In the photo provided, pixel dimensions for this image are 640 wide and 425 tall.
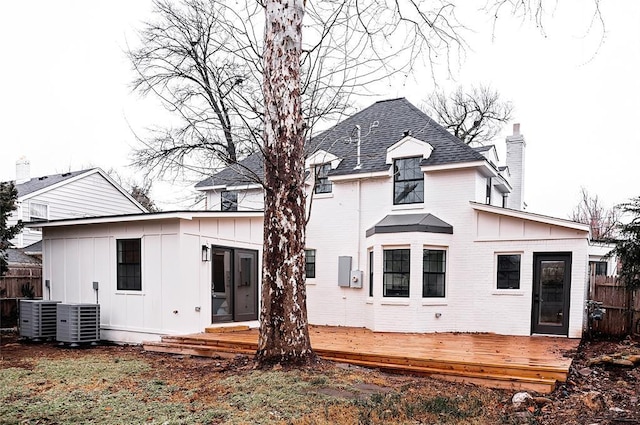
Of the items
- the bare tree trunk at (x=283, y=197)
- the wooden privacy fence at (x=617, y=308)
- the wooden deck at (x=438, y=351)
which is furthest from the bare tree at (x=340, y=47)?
the wooden privacy fence at (x=617, y=308)

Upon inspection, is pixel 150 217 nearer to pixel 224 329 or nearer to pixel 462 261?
pixel 224 329

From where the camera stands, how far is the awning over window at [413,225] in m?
10.7

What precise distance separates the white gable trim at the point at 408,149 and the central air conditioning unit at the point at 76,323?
27.0 ft

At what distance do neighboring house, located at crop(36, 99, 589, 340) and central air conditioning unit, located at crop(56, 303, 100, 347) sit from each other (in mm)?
604

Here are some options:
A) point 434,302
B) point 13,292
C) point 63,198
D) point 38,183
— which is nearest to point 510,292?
point 434,302

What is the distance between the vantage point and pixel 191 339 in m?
8.70

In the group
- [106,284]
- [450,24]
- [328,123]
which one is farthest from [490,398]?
[106,284]

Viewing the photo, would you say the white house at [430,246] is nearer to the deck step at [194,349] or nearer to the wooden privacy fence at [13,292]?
the deck step at [194,349]

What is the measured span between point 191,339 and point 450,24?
743 centimetres

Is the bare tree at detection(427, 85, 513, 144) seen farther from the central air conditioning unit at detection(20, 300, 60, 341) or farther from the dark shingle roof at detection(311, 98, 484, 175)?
the central air conditioning unit at detection(20, 300, 60, 341)

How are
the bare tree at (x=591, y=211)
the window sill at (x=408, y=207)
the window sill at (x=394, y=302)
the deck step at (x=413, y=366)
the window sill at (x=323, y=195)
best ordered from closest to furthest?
the deck step at (x=413, y=366), the window sill at (x=394, y=302), the window sill at (x=408, y=207), the window sill at (x=323, y=195), the bare tree at (x=591, y=211)

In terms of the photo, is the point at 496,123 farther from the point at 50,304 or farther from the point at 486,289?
the point at 50,304

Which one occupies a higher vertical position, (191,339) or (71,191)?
(71,191)

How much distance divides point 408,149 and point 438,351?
5.83 meters
